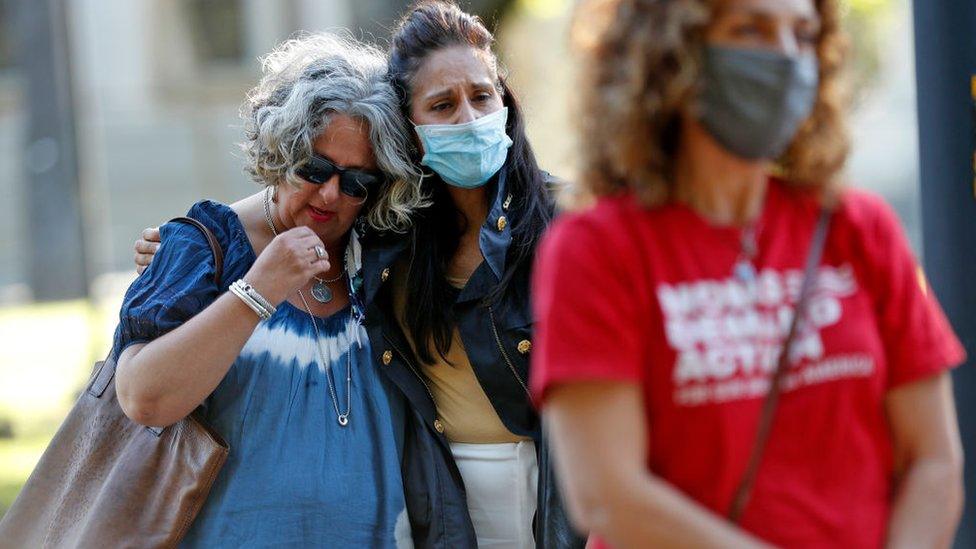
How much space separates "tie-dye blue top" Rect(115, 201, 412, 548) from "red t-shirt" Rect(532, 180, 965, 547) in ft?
4.57

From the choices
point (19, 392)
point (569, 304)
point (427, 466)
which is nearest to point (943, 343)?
point (569, 304)

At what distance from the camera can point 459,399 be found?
11.2 feet

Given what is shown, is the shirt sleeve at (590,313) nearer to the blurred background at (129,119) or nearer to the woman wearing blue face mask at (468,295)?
the woman wearing blue face mask at (468,295)

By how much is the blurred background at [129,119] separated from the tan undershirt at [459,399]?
31.2 feet

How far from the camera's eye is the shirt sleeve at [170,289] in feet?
10.4

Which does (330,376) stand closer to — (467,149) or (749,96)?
(467,149)

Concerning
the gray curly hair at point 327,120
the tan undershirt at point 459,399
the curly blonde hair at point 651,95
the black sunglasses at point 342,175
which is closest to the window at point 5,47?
the gray curly hair at point 327,120

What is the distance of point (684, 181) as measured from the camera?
2016 mm

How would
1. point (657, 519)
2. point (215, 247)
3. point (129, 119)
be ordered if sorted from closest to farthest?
1. point (657, 519)
2. point (215, 247)
3. point (129, 119)

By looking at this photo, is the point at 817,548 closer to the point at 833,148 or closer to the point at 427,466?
the point at 833,148

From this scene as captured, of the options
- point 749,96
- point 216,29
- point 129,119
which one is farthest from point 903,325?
point 216,29

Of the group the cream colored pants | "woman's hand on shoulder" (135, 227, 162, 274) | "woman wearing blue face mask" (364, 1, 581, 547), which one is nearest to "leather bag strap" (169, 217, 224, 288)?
"woman's hand on shoulder" (135, 227, 162, 274)

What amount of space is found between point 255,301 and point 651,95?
1438 millimetres

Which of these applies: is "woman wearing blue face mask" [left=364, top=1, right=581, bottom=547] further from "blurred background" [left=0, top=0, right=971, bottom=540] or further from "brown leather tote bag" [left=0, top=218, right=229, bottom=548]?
"blurred background" [left=0, top=0, right=971, bottom=540]
